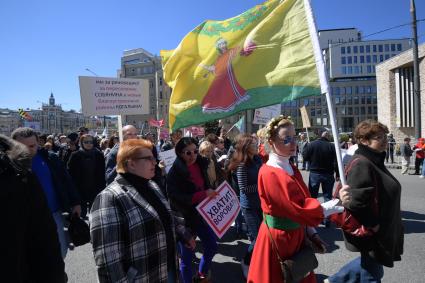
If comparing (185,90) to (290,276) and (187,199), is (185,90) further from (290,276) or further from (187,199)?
(290,276)

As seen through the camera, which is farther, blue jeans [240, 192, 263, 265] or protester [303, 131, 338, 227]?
protester [303, 131, 338, 227]

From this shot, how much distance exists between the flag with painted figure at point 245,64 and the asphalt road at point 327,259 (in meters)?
2.36

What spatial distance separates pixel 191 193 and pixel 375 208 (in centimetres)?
219

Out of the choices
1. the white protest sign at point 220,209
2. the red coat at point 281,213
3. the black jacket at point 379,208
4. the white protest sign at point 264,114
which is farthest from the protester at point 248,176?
the white protest sign at point 264,114

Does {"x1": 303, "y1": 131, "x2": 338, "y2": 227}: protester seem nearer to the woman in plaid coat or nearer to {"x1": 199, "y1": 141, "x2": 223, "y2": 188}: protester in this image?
{"x1": 199, "y1": 141, "x2": 223, "y2": 188}: protester

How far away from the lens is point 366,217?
2.98 m

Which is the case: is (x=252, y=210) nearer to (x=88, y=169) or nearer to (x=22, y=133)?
(x=22, y=133)

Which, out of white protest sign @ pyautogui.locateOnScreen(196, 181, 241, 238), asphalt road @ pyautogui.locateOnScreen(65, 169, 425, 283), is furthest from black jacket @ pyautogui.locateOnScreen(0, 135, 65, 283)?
asphalt road @ pyautogui.locateOnScreen(65, 169, 425, 283)

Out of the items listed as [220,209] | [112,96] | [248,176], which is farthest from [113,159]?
[248,176]

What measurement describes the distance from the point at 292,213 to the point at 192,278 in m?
2.09

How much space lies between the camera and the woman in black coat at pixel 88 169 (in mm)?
6621

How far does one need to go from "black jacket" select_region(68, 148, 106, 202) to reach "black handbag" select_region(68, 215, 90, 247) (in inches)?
113

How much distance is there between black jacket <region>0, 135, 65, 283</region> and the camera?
1519 millimetres

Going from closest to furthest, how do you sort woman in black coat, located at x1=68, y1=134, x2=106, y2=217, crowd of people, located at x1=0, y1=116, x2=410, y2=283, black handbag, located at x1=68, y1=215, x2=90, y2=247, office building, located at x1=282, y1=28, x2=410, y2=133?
1. crowd of people, located at x1=0, y1=116, x2=410, y2=283
2. black handbag, located at x1=68, y1=215, x2=90, y2=247
3. woman in black coat, located at x1=68, y1=134, x2=106, y2=217
4. office building, located at x1=282, y1=28, x2=410, y2=133
